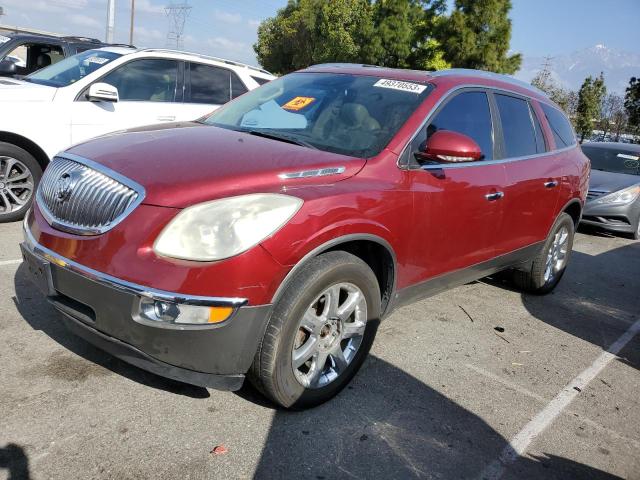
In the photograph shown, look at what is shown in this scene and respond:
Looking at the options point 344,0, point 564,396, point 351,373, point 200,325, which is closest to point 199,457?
point 200,325

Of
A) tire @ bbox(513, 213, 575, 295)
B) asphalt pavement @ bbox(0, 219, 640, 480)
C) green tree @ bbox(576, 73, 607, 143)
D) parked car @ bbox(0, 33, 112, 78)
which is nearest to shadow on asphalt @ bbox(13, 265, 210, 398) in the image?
asphalt pavement @ bbox(0, 219, 640, 480)

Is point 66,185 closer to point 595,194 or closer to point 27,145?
point 27,145

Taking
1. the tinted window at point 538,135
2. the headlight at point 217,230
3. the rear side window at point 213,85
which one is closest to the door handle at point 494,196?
the tinted window at point 538,135

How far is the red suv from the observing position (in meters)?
2.36

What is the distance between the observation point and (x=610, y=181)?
30.9 ft

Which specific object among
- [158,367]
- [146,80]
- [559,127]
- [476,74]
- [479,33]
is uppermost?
[479,33]

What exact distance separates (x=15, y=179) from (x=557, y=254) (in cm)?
530

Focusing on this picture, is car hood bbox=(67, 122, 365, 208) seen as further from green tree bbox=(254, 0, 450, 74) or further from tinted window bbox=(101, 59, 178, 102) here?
green tree bbox=(254, 0, 450, 74)

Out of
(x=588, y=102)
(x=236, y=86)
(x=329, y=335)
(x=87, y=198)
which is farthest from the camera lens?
(x=588, y=102)

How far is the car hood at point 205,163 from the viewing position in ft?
8.10

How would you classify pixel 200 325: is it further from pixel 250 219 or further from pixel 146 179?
pixel 146 179

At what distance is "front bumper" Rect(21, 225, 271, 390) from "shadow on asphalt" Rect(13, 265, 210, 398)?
332mm

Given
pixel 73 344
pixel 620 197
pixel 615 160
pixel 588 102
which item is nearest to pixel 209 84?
pixel 73 344

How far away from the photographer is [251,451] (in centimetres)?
254
